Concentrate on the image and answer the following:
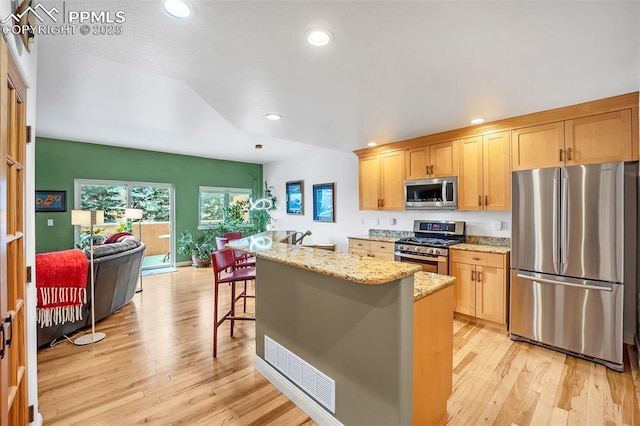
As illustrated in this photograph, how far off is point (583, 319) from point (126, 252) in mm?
4807

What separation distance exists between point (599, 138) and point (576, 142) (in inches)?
6.4

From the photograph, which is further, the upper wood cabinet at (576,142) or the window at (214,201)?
the window at (214,201)

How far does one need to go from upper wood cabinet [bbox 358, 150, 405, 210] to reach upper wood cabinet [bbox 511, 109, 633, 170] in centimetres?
149

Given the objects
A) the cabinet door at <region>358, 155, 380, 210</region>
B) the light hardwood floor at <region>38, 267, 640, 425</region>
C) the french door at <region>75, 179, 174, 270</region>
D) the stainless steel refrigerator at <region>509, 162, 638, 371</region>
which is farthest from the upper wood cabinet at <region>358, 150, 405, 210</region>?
the french door at <region>75, 179, 174, 270</region>

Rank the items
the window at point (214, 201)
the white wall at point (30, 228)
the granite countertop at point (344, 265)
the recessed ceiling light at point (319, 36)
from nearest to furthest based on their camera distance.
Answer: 1. the granite countertop at point (344, 265)
2. the white wall at point (30, 228)
3. the recessed ceiling light at point (319, 36)
4. the window at point (214, 201)

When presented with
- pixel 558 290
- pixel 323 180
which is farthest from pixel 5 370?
pixel 323 180

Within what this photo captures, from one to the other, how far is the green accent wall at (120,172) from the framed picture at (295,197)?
130cm

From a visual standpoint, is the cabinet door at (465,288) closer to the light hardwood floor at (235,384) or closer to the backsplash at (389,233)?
the light hardwood floor at (235,384)

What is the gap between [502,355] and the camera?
2.70 meters

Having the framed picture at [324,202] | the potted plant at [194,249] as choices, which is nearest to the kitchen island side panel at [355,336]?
the framed picture at [324,202]

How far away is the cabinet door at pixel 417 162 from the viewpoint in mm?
4031

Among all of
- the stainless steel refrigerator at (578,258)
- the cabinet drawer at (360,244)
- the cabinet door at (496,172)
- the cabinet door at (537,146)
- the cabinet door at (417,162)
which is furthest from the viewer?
the cabinet drawer at (360,244)

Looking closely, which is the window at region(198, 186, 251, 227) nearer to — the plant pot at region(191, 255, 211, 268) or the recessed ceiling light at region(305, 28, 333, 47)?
the plant pot at region(191, 255, 211, 268)

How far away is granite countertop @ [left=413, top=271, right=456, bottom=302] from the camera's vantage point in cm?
156
